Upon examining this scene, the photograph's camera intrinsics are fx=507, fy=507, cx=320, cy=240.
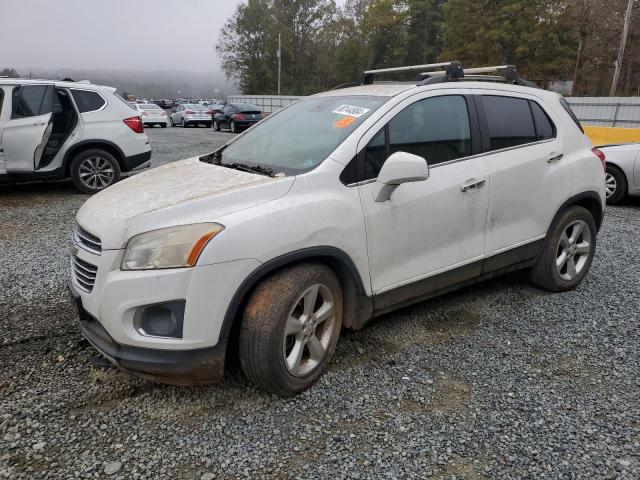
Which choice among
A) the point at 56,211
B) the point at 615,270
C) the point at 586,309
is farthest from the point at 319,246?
the point at 56,211

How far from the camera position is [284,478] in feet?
7.32

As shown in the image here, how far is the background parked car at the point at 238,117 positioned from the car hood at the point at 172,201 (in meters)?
20.4

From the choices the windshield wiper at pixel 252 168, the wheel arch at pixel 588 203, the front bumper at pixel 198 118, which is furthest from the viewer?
the front bumper at pixel 198 118

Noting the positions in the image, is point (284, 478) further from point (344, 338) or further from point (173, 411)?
point (344, 338)

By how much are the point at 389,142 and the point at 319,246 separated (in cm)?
86

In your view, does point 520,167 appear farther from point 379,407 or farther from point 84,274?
point 84,274

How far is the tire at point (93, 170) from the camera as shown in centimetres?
810

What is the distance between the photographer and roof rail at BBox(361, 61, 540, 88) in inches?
143

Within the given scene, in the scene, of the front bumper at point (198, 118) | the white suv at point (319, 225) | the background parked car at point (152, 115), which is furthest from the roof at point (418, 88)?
the background parked car at point (152, 115)

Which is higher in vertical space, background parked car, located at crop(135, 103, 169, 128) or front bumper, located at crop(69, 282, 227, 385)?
front bumper, located at crop(69, 282, 227, 385)

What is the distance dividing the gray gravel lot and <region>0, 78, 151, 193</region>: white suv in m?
4.46

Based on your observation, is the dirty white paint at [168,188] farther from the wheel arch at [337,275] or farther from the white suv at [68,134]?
the white suv at [68,134]

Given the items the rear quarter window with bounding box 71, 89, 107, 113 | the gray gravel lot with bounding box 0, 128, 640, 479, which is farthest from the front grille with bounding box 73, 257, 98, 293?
the rear quarter window with bounding box 71, 89, 107, 113

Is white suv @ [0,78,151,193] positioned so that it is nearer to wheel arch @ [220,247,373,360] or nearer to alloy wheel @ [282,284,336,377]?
wheel arch @ [220,247,373,360]
